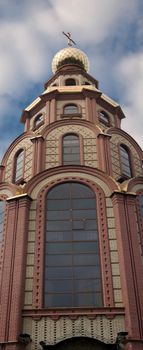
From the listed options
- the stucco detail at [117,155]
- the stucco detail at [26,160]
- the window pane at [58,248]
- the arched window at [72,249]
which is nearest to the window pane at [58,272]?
the arched window at [72,249]

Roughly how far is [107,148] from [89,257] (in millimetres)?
7571

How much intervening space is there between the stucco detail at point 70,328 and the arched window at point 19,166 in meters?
9.72

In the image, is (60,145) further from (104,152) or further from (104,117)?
(104,117)

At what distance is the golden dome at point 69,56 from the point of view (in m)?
34.6

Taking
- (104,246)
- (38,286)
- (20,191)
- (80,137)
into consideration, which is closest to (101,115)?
(80,137)

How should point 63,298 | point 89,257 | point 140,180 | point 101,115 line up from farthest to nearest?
point 101,115 < point 140,180 < point 89,257 < point 63,298

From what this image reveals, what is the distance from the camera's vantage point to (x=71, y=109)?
1117 inches

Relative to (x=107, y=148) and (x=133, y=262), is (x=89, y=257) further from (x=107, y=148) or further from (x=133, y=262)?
(x=107, y=148)

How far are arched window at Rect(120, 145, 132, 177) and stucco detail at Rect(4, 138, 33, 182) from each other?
17.7 ft

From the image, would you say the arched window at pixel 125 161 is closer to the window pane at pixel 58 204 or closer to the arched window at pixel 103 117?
the arched window at pixel 103 117

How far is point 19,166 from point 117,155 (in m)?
5.95

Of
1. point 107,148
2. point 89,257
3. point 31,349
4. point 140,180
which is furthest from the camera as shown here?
point 107,148

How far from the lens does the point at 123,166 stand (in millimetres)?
24859

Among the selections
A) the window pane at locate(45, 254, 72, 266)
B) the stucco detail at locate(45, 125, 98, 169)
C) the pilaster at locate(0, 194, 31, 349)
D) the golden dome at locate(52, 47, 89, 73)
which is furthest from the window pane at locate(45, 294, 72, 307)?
the golden dome at locate(52, 47, 89, 73)
